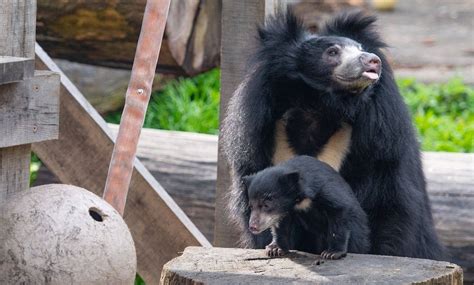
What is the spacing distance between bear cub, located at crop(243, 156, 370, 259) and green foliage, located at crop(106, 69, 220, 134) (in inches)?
171

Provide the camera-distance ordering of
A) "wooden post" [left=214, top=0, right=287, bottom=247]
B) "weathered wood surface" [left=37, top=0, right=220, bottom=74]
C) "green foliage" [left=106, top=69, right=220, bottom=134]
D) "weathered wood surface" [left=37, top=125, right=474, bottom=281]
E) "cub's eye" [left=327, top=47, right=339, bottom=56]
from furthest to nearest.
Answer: "green foliage" [left=106, top=69, right=220, bottom=134]
"weathered wood surface" [left=37, top=125, right=474, bottom=281]
"weathered wood surface" [left=37, top=0, right=220, bottom=74]
"wooden post" [left=214, top=0, right=287, bottom=247]
"cub's eye" [left=327, top=47, right=339, bottom=56]

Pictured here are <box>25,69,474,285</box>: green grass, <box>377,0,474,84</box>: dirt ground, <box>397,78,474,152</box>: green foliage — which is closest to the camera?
<box>397,78,474,152</box>: green foliage

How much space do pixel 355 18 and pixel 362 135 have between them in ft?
1.77

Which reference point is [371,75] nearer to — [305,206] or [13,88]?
[305,206]

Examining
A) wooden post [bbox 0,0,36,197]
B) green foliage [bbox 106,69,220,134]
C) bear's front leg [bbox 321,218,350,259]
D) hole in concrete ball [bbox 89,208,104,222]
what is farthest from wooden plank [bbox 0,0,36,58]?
green foliage [bbox 106,69,220,134]

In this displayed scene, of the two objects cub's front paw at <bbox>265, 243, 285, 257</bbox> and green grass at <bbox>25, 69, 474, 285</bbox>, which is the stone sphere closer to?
cub's front paw at <bbox>265, 243, 285, 257</bbox>

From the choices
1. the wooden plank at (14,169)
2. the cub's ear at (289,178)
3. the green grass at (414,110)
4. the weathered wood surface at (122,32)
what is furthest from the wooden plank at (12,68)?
the green grass at (414,110)

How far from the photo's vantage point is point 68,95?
15.2ft

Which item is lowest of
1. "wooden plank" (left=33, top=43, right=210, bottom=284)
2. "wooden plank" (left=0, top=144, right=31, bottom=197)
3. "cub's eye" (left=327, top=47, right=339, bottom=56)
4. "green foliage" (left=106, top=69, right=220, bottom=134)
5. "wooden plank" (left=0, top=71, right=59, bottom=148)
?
"green foliage" (left=106, top=69, right=220, bottom=134)

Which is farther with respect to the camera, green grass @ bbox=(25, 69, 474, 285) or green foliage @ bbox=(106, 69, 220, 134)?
green foliage @ bbox=(106, 69, 220, 134)

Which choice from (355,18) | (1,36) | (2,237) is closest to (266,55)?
(355,18)

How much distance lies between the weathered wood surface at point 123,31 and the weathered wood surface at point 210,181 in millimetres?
552

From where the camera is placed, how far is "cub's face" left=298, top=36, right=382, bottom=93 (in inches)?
161

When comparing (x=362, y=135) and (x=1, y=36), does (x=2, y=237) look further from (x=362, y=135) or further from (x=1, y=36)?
(x=362, y=135)
